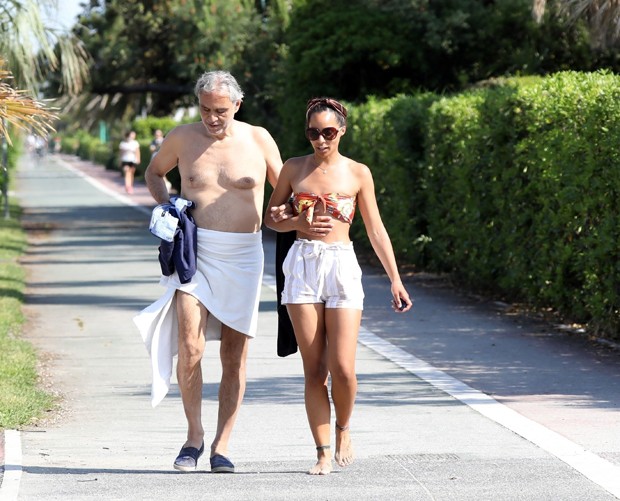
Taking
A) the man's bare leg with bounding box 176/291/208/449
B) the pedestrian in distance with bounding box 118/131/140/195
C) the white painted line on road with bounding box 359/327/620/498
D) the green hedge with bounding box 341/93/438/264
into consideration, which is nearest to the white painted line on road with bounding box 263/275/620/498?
the white painted line on road with bounding box 359/327/620/498

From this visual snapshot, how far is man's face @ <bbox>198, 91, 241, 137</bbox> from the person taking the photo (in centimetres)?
664

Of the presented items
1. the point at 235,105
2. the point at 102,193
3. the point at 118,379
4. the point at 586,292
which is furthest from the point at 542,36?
the point at 102,193

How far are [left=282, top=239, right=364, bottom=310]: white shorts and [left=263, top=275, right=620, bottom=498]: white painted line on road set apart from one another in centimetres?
136

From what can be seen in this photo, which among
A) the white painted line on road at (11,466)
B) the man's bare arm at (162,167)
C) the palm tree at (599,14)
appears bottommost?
the white painted line on road at (11,466)

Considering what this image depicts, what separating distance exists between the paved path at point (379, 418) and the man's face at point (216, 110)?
1662 mm

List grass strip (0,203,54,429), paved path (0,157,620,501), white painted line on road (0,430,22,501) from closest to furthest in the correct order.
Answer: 1. white painted line on road (0,430,22,501)
2. paved path (0,157,620,501)
3. grass strip (0,203,54,429)

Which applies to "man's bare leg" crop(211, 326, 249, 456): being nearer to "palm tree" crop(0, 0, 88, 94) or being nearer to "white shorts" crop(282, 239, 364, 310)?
"white shorts" crop(282, 239, 364, 310)

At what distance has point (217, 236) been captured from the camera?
22.0 ft

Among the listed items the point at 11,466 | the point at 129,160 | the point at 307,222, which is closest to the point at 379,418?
the point at 307,222

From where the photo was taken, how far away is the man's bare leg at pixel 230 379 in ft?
22.4

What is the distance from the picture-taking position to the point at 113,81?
1500 inches

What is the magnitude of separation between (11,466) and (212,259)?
54.9 inches

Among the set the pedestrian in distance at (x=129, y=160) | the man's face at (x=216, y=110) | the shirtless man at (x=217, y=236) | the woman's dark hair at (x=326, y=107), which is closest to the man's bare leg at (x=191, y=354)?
the shirtless man at (x=217, y=236)

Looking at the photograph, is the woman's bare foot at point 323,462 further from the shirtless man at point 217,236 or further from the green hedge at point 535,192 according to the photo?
the green hedge at point 535,192
